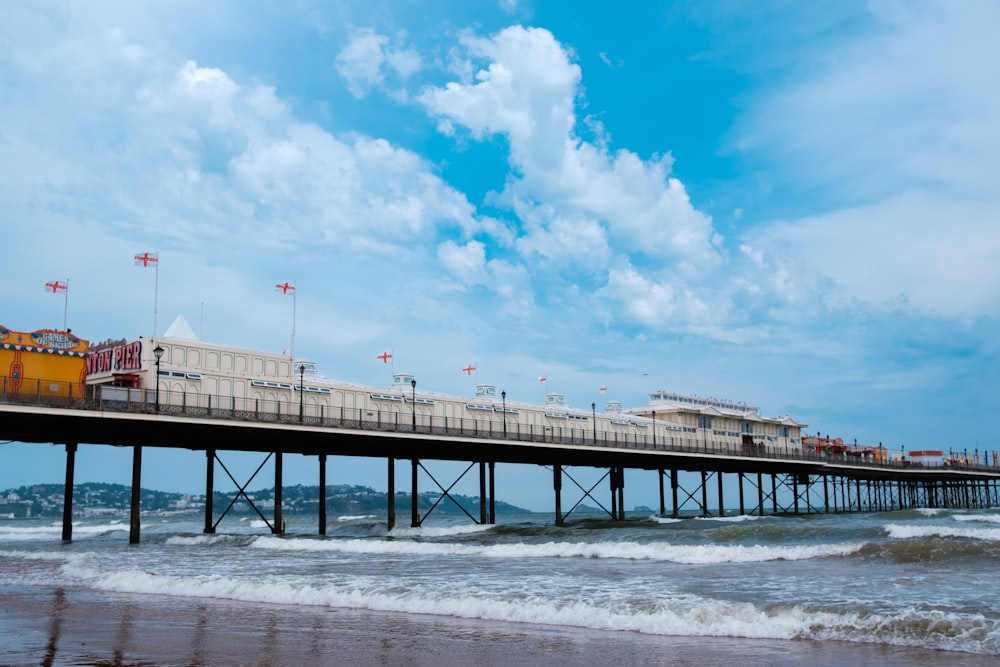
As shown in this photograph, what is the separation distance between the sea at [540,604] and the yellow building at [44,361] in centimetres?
540

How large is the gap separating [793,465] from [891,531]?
3333 cm

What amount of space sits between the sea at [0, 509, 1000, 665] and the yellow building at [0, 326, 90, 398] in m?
5.40

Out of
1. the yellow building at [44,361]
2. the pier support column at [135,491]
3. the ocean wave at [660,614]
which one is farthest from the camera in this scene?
the pier support column at [135,491]

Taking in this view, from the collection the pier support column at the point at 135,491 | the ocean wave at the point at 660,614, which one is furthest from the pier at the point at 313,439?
the ocean wave at the point at 660,614

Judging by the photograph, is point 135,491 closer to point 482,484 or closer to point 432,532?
point 432,532

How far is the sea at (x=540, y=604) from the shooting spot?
939 centimetres

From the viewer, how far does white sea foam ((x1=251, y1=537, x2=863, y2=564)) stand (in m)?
22.9

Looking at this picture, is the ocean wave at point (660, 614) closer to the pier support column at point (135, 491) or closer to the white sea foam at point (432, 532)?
the pier support column at point (135, 491)

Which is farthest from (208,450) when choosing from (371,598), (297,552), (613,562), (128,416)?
(371,598)

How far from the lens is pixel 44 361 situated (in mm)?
29016

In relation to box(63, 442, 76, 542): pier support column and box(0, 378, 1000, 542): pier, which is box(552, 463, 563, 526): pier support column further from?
box(63, 442, 76, 542): pier support column

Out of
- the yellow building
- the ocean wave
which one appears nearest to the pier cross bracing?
the yellow building

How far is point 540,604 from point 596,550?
13.3 m

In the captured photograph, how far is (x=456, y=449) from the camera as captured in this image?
38406mm
